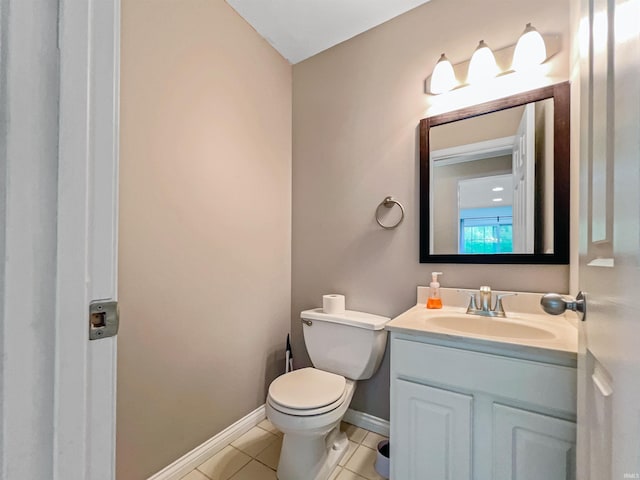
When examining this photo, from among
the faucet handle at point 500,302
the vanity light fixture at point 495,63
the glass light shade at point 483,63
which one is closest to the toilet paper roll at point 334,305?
the faucet handle at point 500,302

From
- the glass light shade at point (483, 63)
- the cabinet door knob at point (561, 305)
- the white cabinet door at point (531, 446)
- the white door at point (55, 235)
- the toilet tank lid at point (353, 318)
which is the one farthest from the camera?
the toilet tank lid at point (353, 318)

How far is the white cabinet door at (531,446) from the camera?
0.84m

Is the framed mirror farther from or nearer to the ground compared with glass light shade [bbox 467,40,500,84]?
nearer to the ground

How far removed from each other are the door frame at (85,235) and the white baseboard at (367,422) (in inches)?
60.6

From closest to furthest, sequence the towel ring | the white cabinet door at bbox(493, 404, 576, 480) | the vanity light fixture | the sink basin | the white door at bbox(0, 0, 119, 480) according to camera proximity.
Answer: the white door at bbox(0, 0, 119, 480) → the white cabinet door at bbox(493, 404, 576, 480) → the sink basin → the vanity light fixture → the towel ring

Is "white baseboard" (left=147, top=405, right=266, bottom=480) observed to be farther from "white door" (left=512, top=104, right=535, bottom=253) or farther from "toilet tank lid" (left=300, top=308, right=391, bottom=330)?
"white door" (left=512, top=104, right=535, bottom=253)

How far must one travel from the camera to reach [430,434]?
105 centimetres

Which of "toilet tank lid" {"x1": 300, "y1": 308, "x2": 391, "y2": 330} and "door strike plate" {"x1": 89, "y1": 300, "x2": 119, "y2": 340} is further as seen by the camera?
"toilet tank lid" {"x1": 300, "y1": 308, "x2": 391, "y2": 330}

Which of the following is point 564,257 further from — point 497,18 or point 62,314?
point 62,314

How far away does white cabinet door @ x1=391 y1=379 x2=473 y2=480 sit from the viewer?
3.24ft

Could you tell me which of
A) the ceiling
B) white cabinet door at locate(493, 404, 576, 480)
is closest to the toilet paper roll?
white cabinet door at locate(493, 404, 576, 480)

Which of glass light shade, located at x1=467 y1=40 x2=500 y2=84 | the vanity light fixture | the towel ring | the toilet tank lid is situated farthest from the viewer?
the towel ring

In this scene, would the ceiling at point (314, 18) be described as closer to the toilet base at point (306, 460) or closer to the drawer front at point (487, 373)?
the drawer front at point (487, 373)

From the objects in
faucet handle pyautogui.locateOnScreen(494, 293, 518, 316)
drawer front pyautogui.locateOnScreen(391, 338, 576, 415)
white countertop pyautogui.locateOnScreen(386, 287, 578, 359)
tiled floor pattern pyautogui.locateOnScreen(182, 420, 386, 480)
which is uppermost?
faucet handle pyautogui.locateOnScreen(494, 293, 518, 316)
